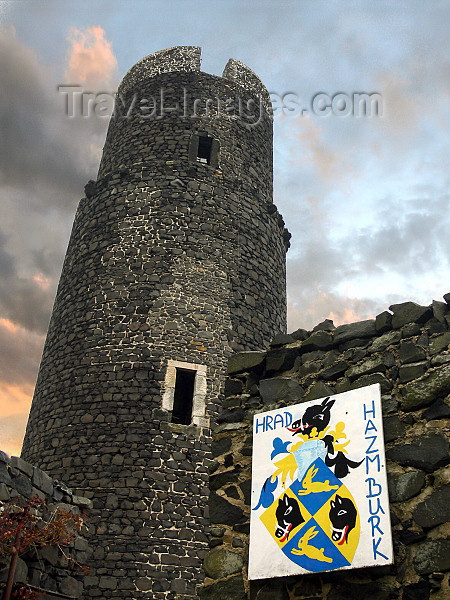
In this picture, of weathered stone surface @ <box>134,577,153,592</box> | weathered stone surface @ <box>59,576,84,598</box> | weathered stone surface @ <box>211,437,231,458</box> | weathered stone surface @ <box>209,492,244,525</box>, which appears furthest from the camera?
weathered stone surface @ <box>134,577,153,592</box>

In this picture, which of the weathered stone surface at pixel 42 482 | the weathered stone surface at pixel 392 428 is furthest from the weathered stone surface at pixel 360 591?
the weathered stone surface at pixel 42 482

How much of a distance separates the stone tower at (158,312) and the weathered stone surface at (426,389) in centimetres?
601

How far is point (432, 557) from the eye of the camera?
371 cm

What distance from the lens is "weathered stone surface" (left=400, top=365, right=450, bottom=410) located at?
13.9ft

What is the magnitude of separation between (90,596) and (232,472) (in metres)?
4.92

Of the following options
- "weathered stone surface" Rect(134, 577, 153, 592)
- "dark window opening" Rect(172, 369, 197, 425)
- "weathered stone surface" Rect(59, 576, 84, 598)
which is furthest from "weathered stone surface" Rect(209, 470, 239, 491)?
"dark window opening" Rect(172, 369, 197, 425)

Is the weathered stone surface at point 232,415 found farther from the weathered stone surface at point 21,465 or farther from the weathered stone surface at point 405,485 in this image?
the weathered stone surface at point 21,465

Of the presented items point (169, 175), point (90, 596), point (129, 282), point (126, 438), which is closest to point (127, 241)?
point (129, 282)

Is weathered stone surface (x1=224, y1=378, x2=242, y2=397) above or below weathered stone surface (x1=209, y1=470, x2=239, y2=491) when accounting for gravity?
above

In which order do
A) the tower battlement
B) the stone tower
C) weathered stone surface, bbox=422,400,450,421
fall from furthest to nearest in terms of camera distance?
1. the tower battlement
2. the stone tower
3. weathered stone surface, bbox=422,400,450,421

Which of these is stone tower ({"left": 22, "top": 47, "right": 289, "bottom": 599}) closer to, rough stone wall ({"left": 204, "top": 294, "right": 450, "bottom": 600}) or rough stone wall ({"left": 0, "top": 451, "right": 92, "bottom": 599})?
rough stone wall ({"left": 0, "top": 451, "right": 92, "bottom": 599})

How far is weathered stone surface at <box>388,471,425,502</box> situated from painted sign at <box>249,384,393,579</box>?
0.07 metres

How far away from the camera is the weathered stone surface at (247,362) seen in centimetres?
547

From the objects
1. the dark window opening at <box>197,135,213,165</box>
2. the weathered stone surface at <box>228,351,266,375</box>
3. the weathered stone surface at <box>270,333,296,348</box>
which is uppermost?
the dark window opening at <box>197,135,213,165</box>
